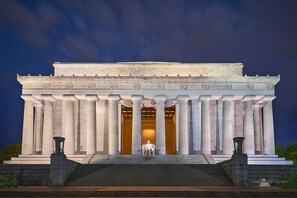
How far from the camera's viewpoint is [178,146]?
226ft

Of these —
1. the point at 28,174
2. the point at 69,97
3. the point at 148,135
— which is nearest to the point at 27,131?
the point at 69,97

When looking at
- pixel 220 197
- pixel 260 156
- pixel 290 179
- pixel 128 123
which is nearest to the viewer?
pixel 220 197

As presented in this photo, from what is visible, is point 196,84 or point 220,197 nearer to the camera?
point 220,197

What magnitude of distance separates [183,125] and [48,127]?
69.0 ft

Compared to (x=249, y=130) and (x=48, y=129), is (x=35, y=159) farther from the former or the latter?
(x=249, y=130)

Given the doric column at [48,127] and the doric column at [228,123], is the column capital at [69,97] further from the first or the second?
the doric column at [228,123]

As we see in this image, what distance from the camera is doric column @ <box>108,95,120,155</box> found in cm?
6744

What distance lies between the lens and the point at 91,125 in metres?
68.3

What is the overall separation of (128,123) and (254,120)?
2541cm

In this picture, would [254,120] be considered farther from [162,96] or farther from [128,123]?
[128,123]

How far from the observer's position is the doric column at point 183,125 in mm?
67312

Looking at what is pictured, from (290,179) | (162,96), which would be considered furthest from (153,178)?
(162,96)

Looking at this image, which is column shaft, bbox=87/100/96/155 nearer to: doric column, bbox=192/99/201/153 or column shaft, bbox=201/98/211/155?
doric column, bbox=192/99/201/153

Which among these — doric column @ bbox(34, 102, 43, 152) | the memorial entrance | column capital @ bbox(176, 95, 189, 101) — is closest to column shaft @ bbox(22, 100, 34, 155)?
doric column @ bbox(34, 102, 43, 152)
